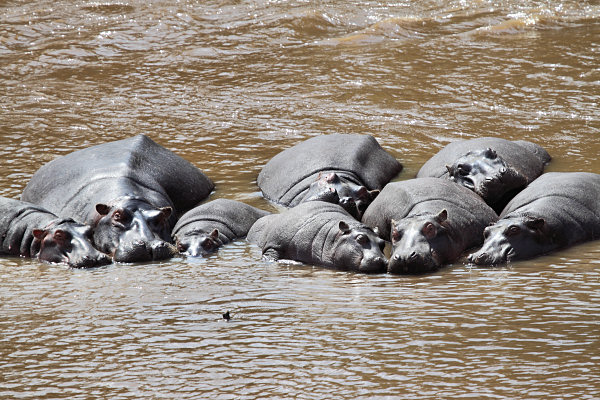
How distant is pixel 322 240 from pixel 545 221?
1712 mm

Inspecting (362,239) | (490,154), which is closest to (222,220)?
(362,239)

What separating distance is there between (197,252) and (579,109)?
6.17 m

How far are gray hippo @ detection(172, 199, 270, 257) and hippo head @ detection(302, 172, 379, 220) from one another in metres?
0.57

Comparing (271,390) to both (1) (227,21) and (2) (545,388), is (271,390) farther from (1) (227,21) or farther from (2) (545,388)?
(1) (227,21)

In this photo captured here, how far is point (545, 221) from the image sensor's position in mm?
7184

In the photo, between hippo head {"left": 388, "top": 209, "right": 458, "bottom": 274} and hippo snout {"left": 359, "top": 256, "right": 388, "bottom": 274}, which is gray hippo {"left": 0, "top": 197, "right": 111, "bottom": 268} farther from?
hippo head {"left": 388, "top": 209, "right": 458, "bottom": 274}

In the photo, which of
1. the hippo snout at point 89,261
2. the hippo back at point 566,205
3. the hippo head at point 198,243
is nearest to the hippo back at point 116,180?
the hippo head at point 198,243

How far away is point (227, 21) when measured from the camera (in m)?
16.5

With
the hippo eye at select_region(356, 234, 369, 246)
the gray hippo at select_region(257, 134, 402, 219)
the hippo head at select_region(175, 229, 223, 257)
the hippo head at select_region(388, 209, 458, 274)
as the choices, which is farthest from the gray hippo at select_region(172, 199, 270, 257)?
the hippo head at select_region(388, 209, 458, 274)

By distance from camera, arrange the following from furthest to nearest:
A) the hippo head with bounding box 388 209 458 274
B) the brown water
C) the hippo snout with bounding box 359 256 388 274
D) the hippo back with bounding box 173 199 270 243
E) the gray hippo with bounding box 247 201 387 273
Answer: the hippo back with bounding box 173 199 270 243
the gray hippo with bounding box 247 201 387 273
the hippo snout with bounding box 359 256 388 274
the hippo head with bounding box 388 209 458 274
the brown water

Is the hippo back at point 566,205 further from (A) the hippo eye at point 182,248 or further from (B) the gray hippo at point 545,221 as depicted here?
(A) the hippo eye at point 182,248

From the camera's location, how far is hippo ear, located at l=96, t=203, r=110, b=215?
25.1 ft

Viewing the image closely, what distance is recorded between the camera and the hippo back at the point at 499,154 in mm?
9000

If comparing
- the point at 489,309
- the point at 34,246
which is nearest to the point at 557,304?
the point at 489,309
